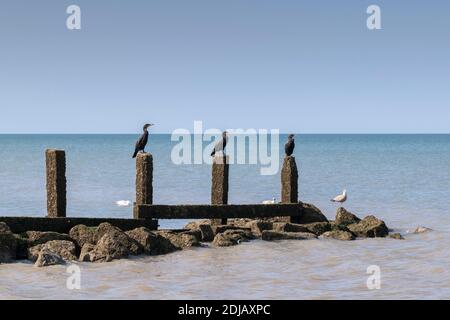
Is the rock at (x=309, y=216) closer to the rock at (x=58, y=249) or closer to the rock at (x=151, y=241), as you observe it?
the rock at (x=151, y=241)

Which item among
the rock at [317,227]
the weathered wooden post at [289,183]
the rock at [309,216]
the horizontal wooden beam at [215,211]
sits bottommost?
the rock at [317,227]

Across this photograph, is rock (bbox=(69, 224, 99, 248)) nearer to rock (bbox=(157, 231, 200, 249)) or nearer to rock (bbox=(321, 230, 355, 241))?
rock (bbox=(157, 231, 200, 249))

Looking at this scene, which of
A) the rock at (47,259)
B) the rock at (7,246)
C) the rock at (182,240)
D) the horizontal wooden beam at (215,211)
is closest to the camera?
the rock at (47,259)

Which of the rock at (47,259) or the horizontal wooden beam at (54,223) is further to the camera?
the horizontal wooden beam at (54,223)

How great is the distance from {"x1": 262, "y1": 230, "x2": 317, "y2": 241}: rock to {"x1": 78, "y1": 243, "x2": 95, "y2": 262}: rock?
4.79 metres

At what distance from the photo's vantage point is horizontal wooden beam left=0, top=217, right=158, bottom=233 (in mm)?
17359

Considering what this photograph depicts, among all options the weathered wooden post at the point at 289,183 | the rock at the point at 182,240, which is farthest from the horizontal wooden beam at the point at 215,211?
the rock at the point at 182,240

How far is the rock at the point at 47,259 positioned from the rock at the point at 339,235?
7538mm

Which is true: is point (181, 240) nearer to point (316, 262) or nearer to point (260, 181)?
point (316, 262)

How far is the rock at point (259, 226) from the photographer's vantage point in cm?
1980

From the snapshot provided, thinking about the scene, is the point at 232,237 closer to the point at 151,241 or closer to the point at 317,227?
the point at 151,241

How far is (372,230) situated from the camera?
20688 mm
